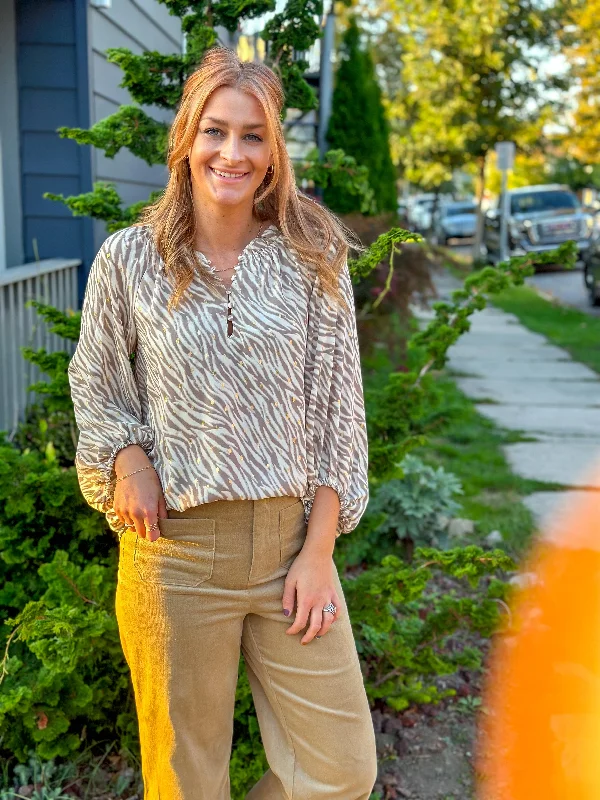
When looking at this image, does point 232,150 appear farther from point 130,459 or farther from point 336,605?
point 336,605

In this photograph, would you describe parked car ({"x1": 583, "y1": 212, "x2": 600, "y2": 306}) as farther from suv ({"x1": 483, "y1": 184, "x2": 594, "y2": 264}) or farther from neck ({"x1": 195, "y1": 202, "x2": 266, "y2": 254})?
neck ({"x1": 195, "y1": 202, "x2": 266, "y2": 254})

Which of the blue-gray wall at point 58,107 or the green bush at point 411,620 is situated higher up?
the blue-gray wall at point 58,107

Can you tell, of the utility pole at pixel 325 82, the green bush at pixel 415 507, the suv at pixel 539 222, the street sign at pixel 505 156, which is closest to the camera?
the green bush at pixel 415 507

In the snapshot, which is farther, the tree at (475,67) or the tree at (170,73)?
the tree at (475,67)

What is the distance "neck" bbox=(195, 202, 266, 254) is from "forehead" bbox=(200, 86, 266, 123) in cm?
19

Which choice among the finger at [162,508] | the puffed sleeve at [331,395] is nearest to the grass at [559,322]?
the puffed sleeve at [331,395]

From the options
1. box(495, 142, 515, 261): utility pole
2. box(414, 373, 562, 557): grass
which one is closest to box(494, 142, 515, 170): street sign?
box(495, 142, 515, 261): utility pole

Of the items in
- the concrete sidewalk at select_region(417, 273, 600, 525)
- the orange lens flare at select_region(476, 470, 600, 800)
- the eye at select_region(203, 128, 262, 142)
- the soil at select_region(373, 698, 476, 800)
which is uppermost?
the eye at select_region(203, 128, 262, 142)

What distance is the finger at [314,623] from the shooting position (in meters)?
1.88

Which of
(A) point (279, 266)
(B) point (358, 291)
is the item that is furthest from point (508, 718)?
(B) point (358, 291)

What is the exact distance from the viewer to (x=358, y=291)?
25.3 ft

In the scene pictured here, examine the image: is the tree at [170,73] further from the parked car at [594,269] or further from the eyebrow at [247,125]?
the parked car at [594,269]

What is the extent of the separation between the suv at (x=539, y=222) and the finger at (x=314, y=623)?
1845cm

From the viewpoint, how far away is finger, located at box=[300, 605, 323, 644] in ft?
6.15
